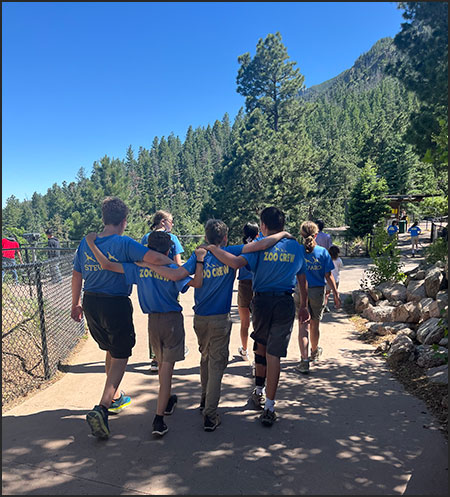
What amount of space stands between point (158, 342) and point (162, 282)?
499mm

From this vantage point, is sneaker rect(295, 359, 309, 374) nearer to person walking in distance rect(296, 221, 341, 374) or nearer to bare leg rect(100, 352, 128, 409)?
person walking in distance rect(296, 221, 341, 374)

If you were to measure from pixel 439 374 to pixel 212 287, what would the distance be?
270 centimetres

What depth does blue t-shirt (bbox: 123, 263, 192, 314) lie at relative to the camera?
2.96 metres

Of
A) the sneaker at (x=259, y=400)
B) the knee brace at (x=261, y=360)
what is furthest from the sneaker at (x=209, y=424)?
the knee brace at (x=261, y=360)

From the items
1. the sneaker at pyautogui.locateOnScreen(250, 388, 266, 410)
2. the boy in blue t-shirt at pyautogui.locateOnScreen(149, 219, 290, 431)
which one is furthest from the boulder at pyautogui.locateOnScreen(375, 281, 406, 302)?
the boy in blue t-shirt at pyautogui.locateOnScreen(149, 219, 290, 431)

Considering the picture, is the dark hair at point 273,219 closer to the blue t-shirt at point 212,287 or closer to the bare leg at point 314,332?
the blue t-shirt at point 212,287

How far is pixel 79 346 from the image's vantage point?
18.0ft

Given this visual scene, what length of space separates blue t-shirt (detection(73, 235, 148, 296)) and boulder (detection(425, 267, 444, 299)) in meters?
4.80

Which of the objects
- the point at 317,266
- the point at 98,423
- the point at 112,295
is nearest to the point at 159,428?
the point at 98,423

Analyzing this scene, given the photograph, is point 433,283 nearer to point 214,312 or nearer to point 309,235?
point 309,235

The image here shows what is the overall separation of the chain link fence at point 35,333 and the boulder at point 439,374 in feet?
13.9

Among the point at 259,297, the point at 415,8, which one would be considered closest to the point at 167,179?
the point at 415,8

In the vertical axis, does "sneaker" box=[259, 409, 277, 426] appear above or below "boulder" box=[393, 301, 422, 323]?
below

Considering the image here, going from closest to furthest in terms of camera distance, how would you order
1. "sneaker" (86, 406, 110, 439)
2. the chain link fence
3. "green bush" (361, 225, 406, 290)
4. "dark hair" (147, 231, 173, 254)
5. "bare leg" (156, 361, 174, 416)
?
1. "sneaker" (86, 406, 110, 439)
2. "bare leg" (156, 361, 174, 416)
3. "dark hair" (147, 231, 173, 254)
4. the chain link fence
5. "green bush" (361, 225, 406, 290)
